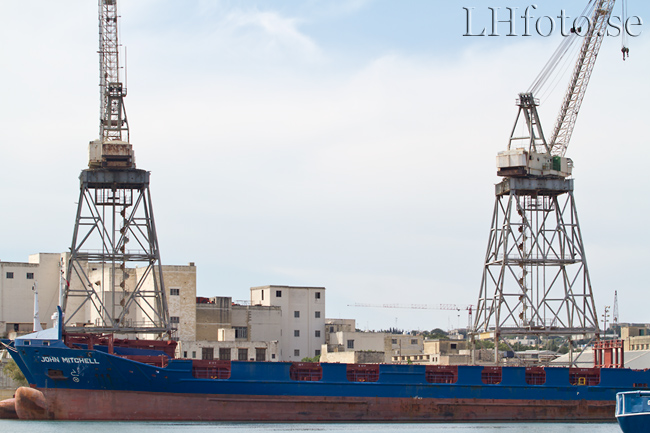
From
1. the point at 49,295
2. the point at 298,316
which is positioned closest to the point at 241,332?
the point at 298,316

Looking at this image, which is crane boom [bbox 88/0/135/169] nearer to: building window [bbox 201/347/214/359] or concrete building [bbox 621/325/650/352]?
building window [bbox 201/347/214/359]

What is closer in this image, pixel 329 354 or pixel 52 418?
pixel 52 418

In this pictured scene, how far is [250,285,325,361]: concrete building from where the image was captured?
84.8 m

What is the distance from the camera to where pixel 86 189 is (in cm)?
5981

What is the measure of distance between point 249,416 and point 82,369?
8674mm

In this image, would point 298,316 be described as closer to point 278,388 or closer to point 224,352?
point 224,352

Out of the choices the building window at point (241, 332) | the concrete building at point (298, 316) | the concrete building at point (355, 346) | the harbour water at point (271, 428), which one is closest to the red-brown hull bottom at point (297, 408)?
the harbour water at point (271, 428)

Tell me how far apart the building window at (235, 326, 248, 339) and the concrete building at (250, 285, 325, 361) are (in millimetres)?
4118

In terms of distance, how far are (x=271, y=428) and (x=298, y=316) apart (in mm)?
40079

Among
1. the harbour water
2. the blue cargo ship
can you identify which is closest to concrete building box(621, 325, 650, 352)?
the blue cargo ship

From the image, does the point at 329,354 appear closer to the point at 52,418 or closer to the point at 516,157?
the point at 516,157

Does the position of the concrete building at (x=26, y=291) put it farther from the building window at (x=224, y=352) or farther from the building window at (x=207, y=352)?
the building window at (x=224, y=352)

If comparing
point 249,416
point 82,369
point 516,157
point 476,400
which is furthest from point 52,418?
point 516,157

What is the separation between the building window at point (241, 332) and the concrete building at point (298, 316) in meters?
4.12
